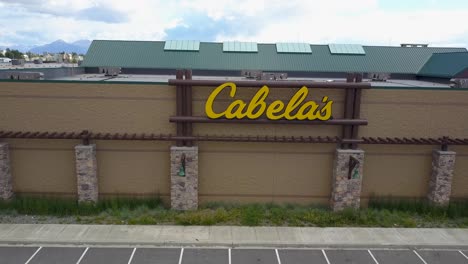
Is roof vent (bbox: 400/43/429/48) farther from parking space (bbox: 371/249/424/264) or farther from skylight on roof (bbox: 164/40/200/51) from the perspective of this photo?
parking space (bbox: 371/249/424/264)

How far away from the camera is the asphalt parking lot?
1262 cm

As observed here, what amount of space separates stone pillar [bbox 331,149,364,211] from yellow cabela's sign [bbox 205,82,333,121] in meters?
2.01

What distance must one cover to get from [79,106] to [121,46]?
826 inches

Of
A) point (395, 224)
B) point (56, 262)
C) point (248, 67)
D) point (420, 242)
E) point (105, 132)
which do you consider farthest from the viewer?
point (248, 67)

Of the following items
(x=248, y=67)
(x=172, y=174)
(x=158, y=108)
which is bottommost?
(x=172, y=174)

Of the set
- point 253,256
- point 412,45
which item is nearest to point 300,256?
point 253,256

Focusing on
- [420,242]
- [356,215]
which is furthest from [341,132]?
[420,242]

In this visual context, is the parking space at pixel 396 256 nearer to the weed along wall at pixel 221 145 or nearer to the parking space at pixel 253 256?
the weed along wall at pixel 221 145

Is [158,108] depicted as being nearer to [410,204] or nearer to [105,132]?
[105,132]

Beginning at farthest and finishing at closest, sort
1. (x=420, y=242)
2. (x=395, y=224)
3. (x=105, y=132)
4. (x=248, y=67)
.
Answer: (x=248, y=67), (x=105, y=132), (x=395, y=224), (x=420, y=242)

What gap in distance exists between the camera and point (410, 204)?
1722 cm

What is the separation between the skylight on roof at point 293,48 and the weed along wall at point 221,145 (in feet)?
67.1

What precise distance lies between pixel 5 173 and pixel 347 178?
15.4 m

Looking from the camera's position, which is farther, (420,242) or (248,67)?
(248,67)
